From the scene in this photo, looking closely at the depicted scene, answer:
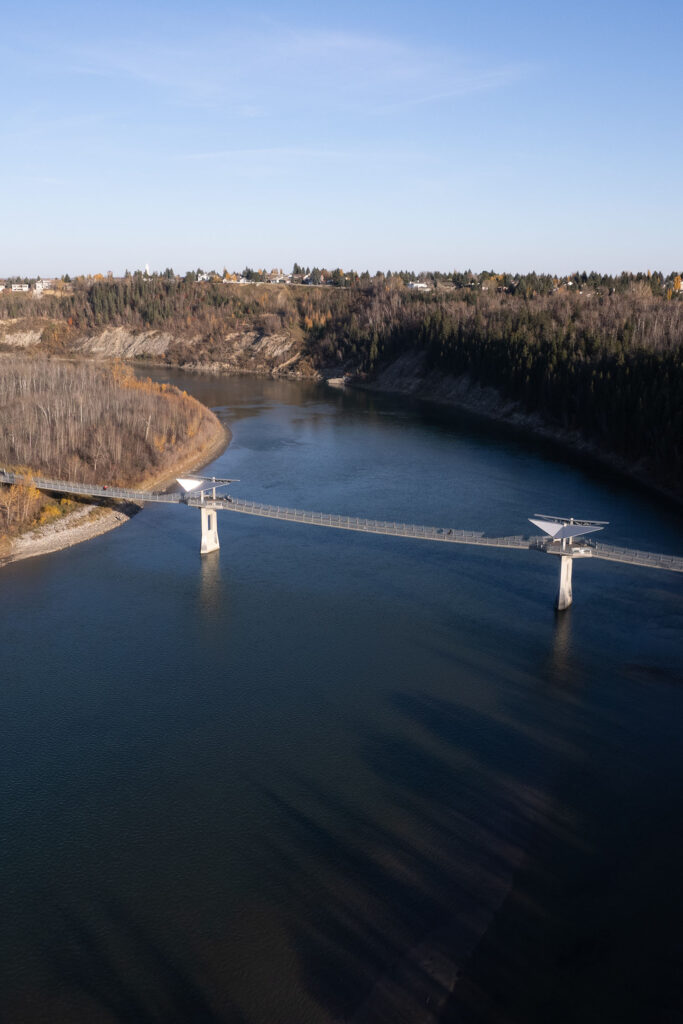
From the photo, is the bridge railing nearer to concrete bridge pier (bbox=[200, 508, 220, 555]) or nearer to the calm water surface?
the calm water surface

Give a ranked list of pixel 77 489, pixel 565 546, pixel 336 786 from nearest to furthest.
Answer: pixel 336 786 < pixel 565 546 < pixel 77 489

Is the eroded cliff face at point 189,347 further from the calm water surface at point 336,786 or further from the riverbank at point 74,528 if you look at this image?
the calm water surface at point 336,786

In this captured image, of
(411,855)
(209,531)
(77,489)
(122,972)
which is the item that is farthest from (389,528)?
(122,972)

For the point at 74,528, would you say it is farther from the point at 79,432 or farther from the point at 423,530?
the point at 423,530

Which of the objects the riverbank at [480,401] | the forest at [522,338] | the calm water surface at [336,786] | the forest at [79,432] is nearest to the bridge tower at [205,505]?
the calm water surface at [336,786]

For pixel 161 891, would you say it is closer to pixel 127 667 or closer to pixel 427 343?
pixel 127 667

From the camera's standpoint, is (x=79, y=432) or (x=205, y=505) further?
(x=79, y=432)

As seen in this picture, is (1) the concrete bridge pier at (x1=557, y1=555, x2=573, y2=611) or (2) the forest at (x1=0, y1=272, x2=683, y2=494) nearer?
(1) the concrete bridge pier at (x1=557, y1=555, x2=573, y2=611)

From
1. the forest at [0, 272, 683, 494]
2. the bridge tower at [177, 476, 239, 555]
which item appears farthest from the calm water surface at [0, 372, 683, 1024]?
the forest at [0, 272, 683, 494]
